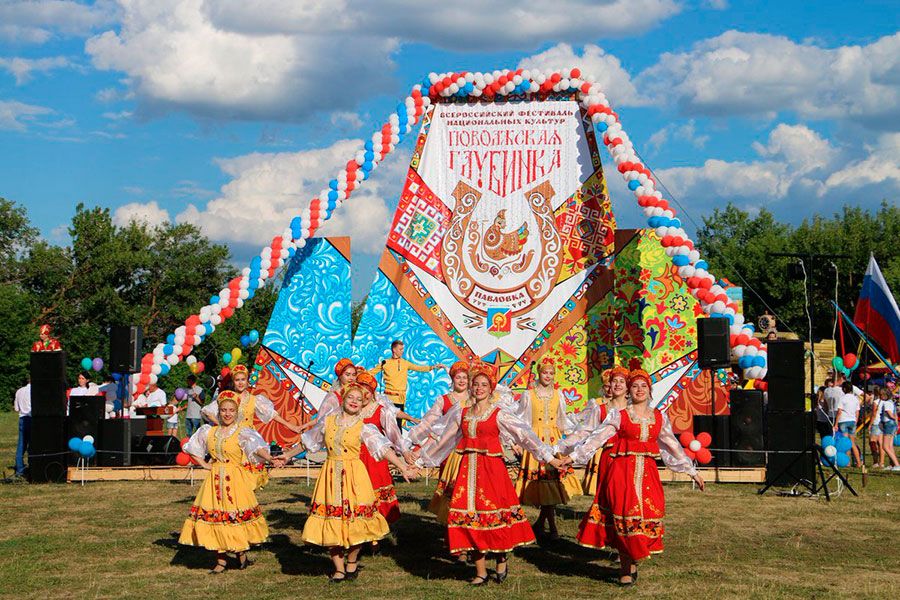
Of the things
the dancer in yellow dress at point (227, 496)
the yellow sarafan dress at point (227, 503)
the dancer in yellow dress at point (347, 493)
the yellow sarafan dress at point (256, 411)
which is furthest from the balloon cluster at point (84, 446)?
the dancer in yellow dress at point (347, 493)

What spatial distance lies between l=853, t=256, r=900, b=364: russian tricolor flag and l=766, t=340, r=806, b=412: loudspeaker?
3.49 meters

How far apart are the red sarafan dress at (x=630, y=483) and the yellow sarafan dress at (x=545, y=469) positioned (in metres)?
1.01

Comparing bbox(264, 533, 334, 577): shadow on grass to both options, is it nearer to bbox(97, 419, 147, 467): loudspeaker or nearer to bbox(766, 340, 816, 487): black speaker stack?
bbox(97, 419, 147, 467): loudspeaker

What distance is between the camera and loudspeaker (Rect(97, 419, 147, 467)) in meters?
14.5

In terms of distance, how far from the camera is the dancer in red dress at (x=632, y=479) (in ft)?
24.9

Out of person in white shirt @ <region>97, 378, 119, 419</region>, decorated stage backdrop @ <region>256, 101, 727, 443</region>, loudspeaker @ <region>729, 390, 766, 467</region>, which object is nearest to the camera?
loudspeaker @ <region>729, 390, 766, 467</region>

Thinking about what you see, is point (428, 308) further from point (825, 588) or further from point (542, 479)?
point (825, 588)

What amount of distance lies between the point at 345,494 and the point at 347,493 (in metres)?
0.02

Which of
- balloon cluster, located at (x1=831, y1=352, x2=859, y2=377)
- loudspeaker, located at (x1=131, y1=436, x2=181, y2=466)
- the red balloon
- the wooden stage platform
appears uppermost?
balloon cluster, located at (x1=831, y1=352, x2=859, y2=377)

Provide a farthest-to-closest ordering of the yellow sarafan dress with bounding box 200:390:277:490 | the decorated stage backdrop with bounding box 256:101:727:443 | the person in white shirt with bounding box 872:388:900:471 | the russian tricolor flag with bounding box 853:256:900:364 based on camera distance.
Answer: the decorated stage backdrop with bounding box 256:101:727:443 < the russian tricolor flag with bounding box 853:256:900:364 < the person in white shirt with bounding box 872:388:900:471 < the yellow sarafan dress with bounding box 200:390:277:490

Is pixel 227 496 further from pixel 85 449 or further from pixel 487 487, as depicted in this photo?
pixel 85 449

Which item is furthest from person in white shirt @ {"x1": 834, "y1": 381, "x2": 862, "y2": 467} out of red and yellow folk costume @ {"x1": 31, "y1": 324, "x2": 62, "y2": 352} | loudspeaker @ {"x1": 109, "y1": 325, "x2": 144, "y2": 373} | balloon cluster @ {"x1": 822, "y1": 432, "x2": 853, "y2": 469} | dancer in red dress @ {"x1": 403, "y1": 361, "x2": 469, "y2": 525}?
red and yellow folk costume @ {"x1": 31, "y1": 324, "x2": 62, "y2": 352}

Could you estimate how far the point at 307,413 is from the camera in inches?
665

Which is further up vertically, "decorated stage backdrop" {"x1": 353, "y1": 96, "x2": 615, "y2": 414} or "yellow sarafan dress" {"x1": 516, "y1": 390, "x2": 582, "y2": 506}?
"decorated stage backdrop" {"x1": 353, "y1": 96, "x2": 615, "y2": 414}
